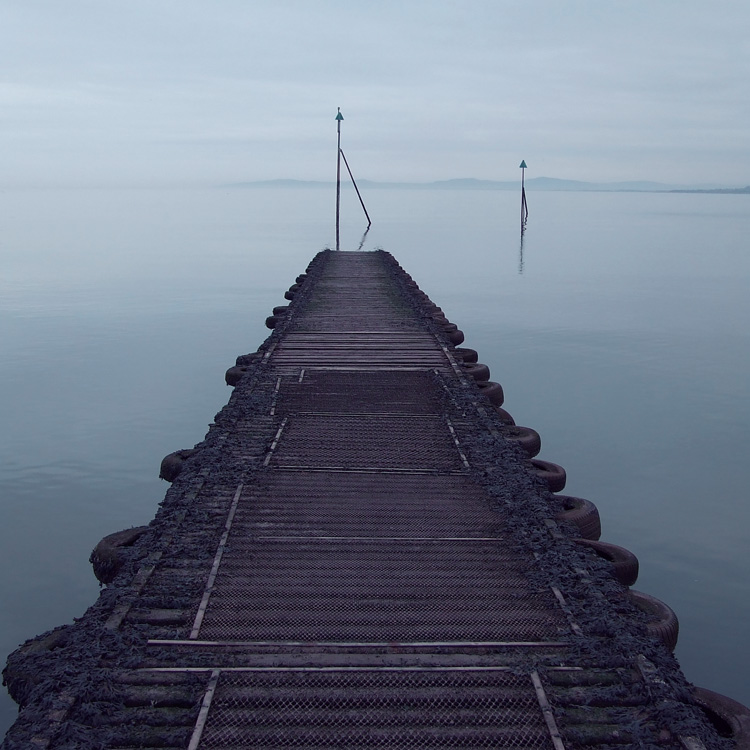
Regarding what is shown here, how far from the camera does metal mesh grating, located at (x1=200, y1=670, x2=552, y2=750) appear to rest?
3789mm

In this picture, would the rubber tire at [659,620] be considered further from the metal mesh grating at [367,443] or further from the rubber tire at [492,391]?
the rubber tire at [492,391]

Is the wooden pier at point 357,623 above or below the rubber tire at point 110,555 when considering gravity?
above

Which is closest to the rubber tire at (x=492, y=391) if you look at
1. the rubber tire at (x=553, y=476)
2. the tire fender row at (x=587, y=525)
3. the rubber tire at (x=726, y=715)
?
the tire fender row at (x=587, y=525)

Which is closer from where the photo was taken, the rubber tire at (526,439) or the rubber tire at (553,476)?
the rubber tire at (553,476)

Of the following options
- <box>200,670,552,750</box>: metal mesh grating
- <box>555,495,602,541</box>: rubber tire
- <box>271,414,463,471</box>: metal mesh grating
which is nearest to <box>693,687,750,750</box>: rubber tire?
<box>200,670,552,750</box>: metal mesh grating

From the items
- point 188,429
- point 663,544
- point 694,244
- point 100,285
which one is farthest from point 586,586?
point 694,244

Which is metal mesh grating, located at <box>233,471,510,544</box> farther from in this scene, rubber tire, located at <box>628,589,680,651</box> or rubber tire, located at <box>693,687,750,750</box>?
rubber tire, located at <box>693,687,750,750</box>

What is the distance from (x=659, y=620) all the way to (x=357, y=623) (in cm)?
189

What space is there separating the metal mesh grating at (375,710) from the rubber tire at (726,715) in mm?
932

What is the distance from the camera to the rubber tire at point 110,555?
5922 millimetres

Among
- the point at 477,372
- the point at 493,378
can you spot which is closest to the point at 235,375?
the point at 477,372

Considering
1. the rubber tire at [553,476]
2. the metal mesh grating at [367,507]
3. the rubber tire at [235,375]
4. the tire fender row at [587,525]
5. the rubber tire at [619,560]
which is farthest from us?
the rubber tire at [235,375]

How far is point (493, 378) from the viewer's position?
17641mm

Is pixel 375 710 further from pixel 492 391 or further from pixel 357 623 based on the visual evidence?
pixel 492 391
